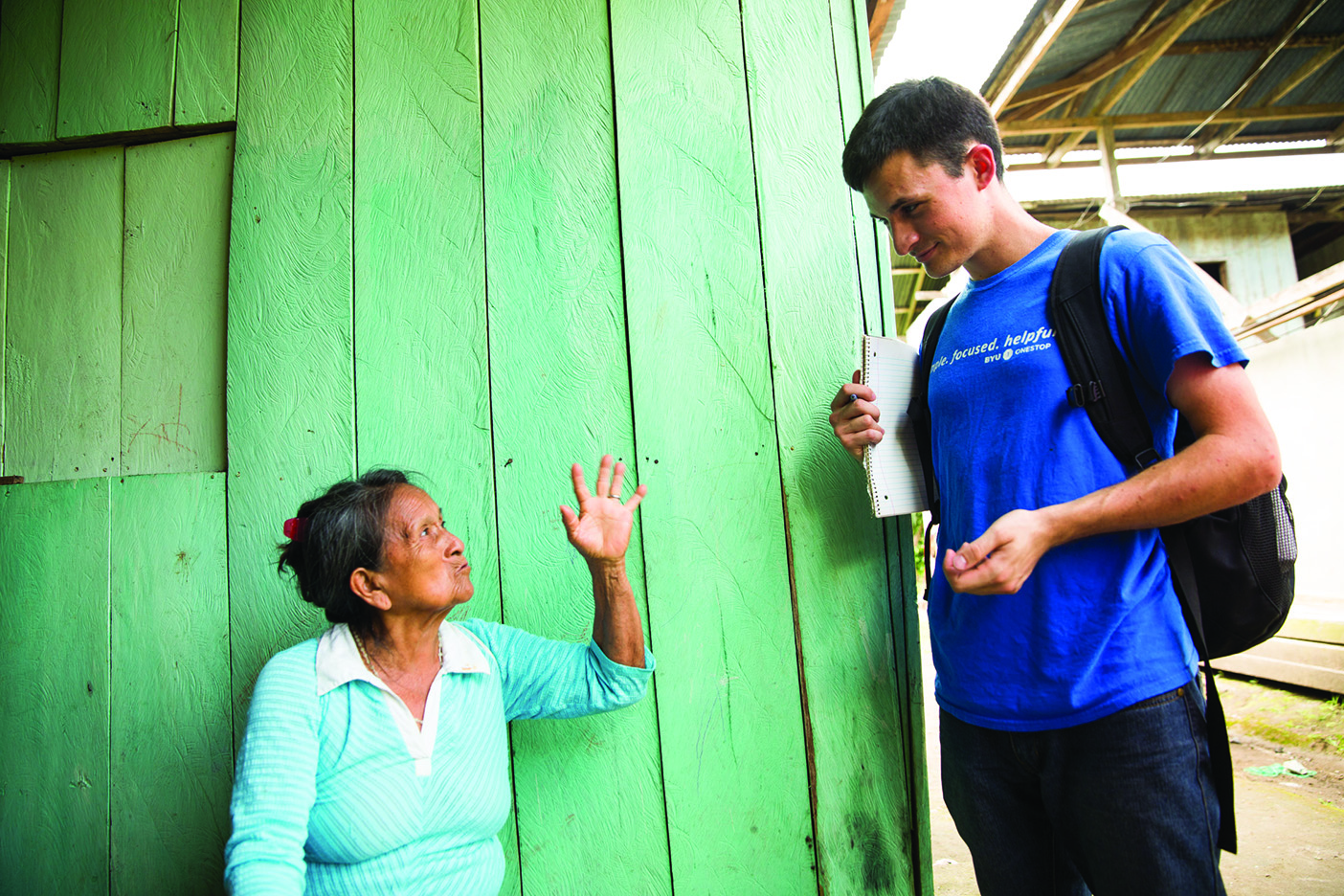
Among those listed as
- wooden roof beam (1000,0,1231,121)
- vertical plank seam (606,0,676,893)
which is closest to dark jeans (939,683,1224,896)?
vertical plank seam (606,0,676,893)

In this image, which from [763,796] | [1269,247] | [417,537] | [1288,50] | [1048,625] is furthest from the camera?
[1269,247]

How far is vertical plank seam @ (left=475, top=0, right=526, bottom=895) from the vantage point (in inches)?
59.7

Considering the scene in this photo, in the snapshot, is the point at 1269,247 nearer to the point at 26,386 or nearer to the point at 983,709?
the point at 983,709

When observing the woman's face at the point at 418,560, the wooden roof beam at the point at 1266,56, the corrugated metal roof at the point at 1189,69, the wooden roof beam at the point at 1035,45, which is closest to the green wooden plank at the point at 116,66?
the woman's face at the point at 418,560

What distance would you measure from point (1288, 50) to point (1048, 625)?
6.14 metres

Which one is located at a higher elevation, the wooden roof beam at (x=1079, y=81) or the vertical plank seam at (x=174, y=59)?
the wooden roof beam at (x=1079, y=81)

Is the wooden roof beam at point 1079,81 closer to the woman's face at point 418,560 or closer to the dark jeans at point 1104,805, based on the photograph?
the dark jeans at point 1104,805

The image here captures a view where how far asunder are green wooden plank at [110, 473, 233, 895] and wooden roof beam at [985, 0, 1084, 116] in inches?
124

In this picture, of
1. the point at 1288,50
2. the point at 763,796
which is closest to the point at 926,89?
the point at 763,796

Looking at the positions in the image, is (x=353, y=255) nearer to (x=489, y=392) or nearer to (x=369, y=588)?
(x=489, y=392)

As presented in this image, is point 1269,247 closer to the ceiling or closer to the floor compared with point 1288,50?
closer to the floor

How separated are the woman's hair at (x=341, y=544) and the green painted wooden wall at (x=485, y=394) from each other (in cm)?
23

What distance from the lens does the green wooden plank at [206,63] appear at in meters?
1.70

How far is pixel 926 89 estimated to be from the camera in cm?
123
